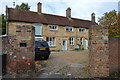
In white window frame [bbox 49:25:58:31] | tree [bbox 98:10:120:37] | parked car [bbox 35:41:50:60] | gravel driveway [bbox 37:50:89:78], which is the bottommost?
gravel driveway [bbox 37:50:89:78]

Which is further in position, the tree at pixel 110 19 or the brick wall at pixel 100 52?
the tree at pixel 110 19

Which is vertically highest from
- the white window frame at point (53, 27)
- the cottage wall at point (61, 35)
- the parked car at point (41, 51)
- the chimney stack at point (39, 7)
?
the chimney stack at point (39, 7)

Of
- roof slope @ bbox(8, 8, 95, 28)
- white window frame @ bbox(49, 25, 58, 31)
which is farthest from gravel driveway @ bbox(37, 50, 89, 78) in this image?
white window frame @ bbox(49, 25, 58, 31)

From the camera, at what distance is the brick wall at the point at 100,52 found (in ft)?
15.4

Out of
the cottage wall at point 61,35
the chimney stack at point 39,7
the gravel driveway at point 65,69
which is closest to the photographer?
the gravel driveway at point 65,69

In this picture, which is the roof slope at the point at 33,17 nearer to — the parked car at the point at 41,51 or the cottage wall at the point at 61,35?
the cottage wall at the point at 61,35

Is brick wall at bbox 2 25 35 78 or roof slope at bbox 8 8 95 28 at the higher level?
roof slope at bbox 8 8 95 28

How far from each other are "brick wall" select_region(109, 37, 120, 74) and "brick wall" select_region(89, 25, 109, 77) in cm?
88

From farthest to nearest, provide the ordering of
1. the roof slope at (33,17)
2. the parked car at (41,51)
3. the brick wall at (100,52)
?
1. the roof slope at (33,17)
2. the parked car at (41,51)
3. the brick wall at (100,52)

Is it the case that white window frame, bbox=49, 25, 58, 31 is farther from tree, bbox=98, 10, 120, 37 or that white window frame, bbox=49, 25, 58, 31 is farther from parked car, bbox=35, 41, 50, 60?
parked car, bbox=35, 41, 50, 60

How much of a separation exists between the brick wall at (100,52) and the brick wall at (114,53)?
2.89 ft

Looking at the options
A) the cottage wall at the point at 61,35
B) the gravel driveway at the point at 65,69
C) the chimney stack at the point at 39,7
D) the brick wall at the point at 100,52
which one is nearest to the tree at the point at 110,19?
the cottage wall at the point at 61,35

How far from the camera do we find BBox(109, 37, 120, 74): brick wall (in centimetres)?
545

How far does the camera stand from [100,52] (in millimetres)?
4730
